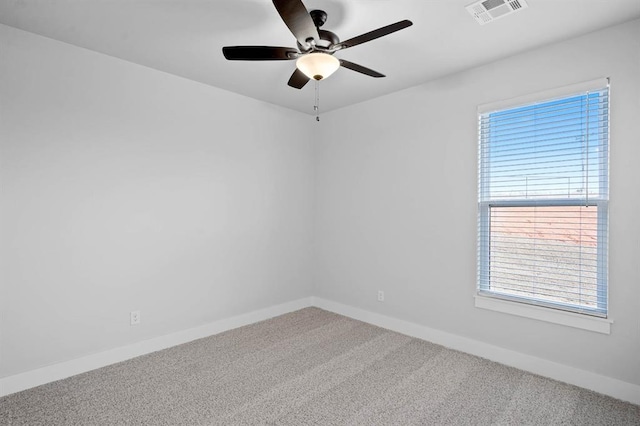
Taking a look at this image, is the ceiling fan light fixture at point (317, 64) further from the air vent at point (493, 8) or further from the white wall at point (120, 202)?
the white wall at point (120, 202)

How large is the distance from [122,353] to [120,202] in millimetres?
1292

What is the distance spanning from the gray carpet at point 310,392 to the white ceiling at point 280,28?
2559mm

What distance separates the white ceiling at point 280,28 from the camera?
2160mm

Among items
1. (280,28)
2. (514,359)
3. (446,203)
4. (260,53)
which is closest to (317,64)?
(260,53)

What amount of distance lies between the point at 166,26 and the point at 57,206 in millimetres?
1573

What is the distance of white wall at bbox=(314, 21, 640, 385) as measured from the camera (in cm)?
236

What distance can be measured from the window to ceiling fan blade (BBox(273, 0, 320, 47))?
185 cm

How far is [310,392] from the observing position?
8.11 feet

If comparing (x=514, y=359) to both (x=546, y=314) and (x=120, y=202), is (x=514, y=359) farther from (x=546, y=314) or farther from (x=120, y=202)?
(x=120, y=202)

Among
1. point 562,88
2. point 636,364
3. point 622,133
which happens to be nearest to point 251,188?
point 562,88

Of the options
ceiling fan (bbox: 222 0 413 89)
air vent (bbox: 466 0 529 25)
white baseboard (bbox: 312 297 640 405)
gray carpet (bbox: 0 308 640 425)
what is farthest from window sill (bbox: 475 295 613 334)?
ceiling fan (bbox: 222 0 413 89)

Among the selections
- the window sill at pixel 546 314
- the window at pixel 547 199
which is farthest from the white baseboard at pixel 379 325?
the window at pixel 547 199

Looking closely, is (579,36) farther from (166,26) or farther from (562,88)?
(166,26)

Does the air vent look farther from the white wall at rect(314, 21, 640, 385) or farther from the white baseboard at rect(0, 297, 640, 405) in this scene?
the white baseboard at rect(0, 297, 640, 405)
